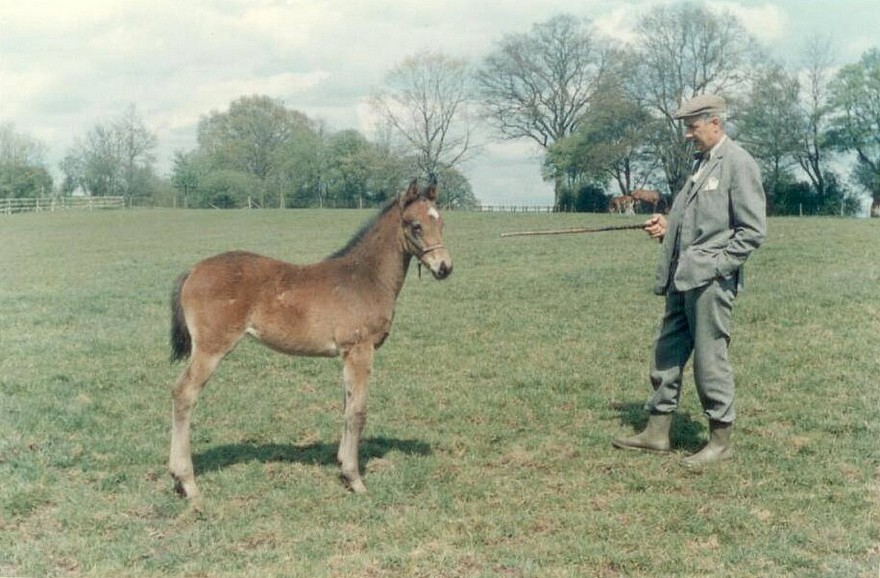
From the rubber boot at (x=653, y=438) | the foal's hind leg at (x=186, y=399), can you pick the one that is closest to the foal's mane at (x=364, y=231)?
the foal's hind leg at (x=186, y=399)

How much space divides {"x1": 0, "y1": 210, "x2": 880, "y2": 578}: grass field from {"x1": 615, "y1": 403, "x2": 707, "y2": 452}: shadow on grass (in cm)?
4

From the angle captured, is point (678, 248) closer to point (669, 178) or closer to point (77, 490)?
point (77, 490)

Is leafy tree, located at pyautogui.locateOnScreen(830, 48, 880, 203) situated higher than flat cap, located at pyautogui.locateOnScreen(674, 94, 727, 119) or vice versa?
leafy tree, located at pyautogui.locateOnScreen(830, 48, 880, 203)

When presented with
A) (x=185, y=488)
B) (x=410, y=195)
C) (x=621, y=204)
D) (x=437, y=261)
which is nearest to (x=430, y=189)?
(x=410, y=195)

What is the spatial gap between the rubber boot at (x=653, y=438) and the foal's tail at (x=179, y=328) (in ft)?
13.9

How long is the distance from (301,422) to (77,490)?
2654mm

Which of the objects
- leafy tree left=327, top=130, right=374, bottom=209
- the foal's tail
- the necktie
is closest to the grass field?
the foal's tail

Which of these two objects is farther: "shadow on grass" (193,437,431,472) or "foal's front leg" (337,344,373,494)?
"shadow on grass" (193,437,431,472)

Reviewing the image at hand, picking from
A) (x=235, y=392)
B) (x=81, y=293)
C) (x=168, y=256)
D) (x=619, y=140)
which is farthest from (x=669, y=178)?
(x=235, y=392)

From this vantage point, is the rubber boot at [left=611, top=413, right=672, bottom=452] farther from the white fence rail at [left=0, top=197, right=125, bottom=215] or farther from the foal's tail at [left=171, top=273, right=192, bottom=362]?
the white fence rail at [left=0, top=197, right=125, bottom=215]

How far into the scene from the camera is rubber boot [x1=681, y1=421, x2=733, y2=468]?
730cm

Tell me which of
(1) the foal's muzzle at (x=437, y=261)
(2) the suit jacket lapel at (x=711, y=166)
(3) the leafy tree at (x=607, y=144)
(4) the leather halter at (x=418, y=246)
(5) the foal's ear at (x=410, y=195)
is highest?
(3) the leafy tree at (x=607, y=144)

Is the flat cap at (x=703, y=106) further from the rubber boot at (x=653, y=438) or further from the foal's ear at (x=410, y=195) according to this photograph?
the rubber boot at (x=653, y=438)

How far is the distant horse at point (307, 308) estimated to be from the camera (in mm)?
6680
